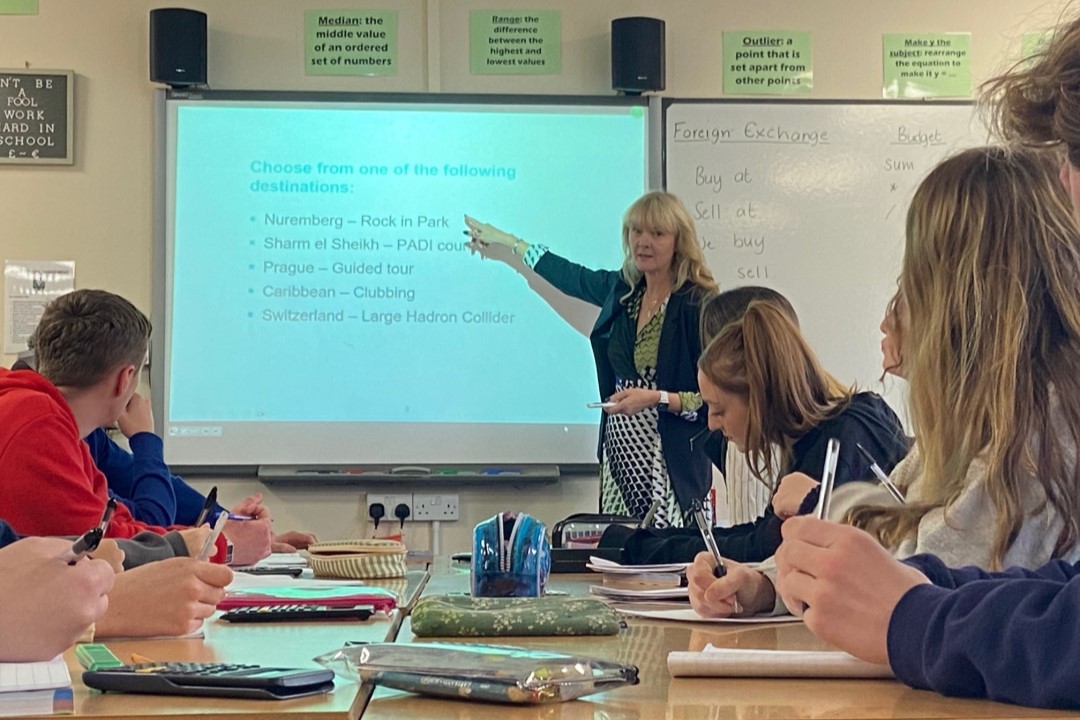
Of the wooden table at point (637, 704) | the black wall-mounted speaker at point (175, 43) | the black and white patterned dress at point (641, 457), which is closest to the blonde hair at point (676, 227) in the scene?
the black and white patterned dress at point (641, 457)

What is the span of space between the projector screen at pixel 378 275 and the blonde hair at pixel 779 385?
1763 mm

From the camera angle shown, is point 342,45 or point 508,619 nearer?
point 508,619

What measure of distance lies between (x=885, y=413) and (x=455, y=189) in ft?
6.97

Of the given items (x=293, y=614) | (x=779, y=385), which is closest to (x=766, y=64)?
(x=779, y=385)

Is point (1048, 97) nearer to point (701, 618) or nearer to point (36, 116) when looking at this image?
point (701, 618)

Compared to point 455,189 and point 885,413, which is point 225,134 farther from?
point 885,413

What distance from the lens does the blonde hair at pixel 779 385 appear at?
2.26 meters

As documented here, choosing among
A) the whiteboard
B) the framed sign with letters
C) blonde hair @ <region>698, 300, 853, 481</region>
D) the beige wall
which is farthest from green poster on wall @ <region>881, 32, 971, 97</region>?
the framed sign with letters

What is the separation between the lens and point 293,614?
149 centimetres

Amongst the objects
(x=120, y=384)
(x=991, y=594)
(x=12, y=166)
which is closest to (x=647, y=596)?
(x=991, y=594)

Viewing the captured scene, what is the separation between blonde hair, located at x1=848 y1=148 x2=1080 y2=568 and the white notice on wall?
3065mm

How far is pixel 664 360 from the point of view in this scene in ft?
12.5

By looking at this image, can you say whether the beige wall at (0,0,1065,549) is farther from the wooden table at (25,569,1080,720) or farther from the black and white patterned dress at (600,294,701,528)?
the wooden table at (25,569,1080,720)

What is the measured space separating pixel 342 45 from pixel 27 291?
1.25 metres
